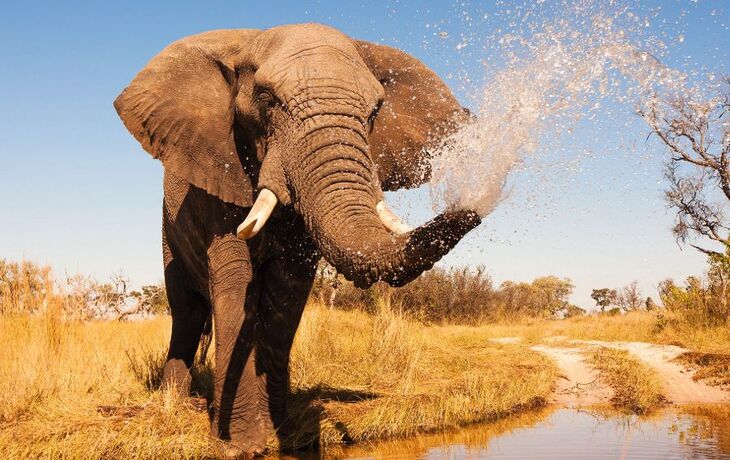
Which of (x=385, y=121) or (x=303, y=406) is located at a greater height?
(x=385, y=121)

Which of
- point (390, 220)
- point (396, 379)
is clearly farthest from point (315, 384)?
point (390, 220)

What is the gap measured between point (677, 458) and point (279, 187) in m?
3.29

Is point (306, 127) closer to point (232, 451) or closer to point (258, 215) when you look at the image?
point (258, 215)

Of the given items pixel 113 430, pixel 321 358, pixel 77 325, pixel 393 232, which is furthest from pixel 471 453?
pixel 77 325

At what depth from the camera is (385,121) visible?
19.2 feet

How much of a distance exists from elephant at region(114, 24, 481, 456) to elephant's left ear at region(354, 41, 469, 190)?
0.04ft

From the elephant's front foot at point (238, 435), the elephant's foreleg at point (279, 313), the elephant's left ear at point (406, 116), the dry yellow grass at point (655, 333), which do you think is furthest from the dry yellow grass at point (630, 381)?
the elephant's front foot at point (238, 435)

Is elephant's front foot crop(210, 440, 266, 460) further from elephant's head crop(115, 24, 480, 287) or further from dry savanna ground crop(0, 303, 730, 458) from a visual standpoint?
elephant's head crop(115, 24, 480, 287)

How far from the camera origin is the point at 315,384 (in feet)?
27.1

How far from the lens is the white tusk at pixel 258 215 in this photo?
454cm

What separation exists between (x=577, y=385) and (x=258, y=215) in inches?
224

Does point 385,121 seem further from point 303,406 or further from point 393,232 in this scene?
point 303,406

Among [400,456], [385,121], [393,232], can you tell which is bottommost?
[400,456]

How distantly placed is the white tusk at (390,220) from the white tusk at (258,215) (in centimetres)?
67
